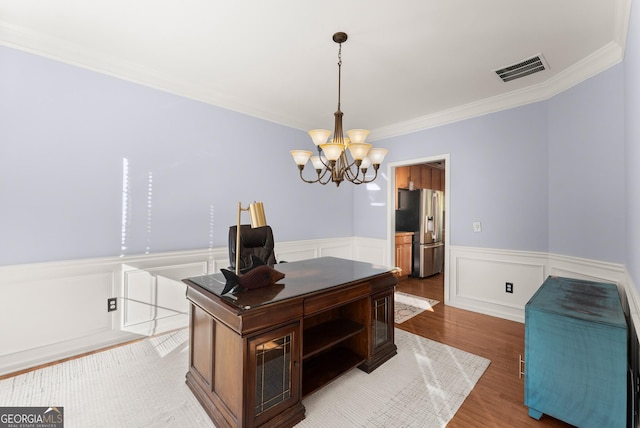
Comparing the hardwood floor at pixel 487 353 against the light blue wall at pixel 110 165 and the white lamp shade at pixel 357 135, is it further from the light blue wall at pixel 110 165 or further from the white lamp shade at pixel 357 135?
the light blue wall at pixel 110 165

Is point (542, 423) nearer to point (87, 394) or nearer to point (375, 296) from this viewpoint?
point (375, 296)

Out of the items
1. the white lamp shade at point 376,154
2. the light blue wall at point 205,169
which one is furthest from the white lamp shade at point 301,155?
the light blue wall at point 205,169

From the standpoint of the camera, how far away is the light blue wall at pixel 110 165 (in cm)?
227

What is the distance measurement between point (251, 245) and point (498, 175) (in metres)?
3.07

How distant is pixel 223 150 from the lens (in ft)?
11.4

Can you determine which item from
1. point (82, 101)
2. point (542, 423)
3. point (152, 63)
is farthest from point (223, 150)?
point (542, 423)

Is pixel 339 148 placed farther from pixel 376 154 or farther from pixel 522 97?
pixel 522 97

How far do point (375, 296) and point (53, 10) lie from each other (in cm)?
320

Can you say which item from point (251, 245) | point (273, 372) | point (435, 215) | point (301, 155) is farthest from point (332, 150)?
point (435, 215)

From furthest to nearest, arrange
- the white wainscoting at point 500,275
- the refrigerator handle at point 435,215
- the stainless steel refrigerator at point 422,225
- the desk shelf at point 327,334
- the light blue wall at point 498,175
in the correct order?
the refrigerator handle at point 435,215, the stainless steel refrigerator at point 422,225, the light blue wall at point 498,175, the white wainscoting at point 500,275, the desk shelf at point 327,334

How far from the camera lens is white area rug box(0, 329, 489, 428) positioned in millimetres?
1738

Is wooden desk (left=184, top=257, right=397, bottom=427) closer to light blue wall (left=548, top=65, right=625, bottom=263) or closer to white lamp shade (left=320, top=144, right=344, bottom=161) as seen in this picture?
white lamp shade (left=320, top=144, right=344, bottom=161)

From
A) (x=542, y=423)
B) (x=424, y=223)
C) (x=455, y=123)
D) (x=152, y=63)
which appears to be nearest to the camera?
(x=542, y=423)

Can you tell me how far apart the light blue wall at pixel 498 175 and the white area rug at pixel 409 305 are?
948 mm
